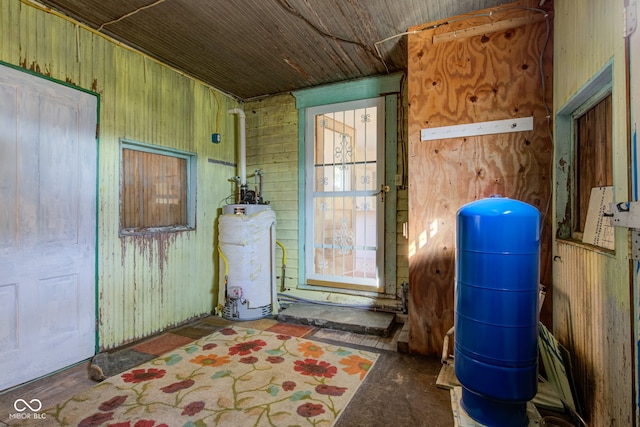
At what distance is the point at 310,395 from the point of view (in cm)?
210

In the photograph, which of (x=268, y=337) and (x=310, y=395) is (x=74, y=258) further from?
(x=310, y=395)

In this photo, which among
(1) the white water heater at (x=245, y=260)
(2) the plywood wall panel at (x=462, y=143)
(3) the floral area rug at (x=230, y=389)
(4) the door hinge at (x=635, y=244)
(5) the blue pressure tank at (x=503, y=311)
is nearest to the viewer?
(4) the door hinge at (x=635, y=244)

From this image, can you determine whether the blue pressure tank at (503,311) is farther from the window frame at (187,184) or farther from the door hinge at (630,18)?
the window frame at (187,184)

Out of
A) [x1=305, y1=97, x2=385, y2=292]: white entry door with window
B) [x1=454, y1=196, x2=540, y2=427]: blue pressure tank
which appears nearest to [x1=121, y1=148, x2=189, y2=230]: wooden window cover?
[x1=305, y1=97, x2=385, y2=292]: white entry door with window

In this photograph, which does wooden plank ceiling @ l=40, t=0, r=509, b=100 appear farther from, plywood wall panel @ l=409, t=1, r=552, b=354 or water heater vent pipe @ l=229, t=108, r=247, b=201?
water heater vent pipe @ l=229, t=108, r=247, b=201

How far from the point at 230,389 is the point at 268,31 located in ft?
9.47

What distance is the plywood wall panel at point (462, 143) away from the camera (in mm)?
2328

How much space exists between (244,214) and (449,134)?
227 centimetres

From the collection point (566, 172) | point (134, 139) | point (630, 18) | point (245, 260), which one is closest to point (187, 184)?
point (134, 139)

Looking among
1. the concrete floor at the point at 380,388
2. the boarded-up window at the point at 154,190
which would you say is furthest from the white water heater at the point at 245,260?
the concrete floor at the point at 380,388

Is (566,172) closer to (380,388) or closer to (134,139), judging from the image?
(380,388)

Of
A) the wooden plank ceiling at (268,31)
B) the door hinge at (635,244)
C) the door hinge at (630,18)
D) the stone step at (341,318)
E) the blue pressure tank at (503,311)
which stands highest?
the wooden plank ceiling at (268,31)

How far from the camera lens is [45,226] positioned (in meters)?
2.39

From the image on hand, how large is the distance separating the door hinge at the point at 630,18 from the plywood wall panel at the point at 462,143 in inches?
42.7
